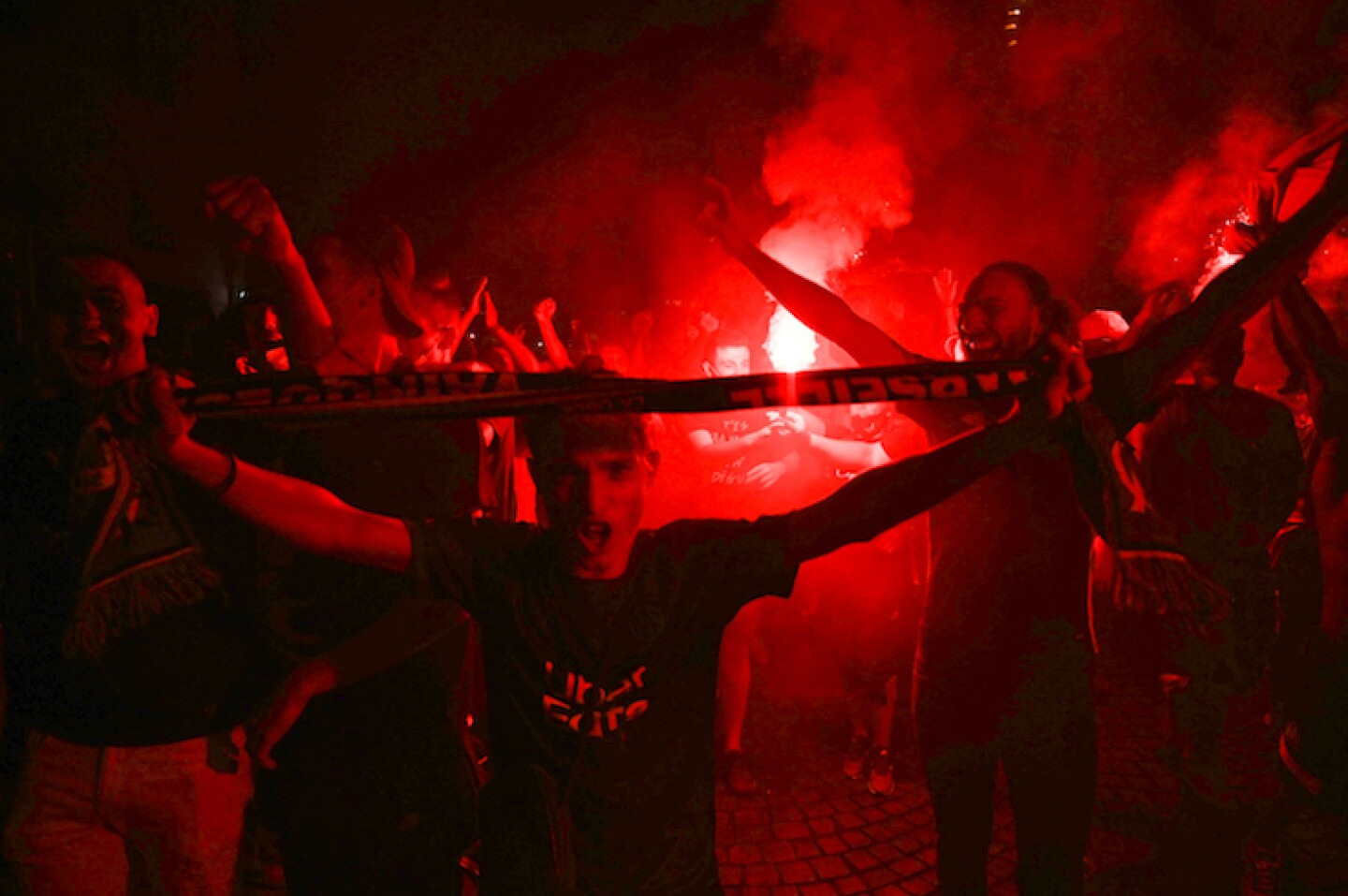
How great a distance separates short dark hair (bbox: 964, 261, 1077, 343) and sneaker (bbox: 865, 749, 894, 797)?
3.35 meters

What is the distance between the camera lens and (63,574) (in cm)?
239

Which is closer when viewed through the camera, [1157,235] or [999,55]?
[999,55]

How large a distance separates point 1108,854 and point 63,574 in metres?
5.27

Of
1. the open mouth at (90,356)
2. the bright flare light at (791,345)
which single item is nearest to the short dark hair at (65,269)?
the open mouth at (90,356)

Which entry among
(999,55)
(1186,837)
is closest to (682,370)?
(999,55)

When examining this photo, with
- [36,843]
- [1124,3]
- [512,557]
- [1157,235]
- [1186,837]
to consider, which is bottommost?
[1186,837]

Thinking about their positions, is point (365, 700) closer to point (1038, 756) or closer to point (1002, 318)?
point (1038, 756)

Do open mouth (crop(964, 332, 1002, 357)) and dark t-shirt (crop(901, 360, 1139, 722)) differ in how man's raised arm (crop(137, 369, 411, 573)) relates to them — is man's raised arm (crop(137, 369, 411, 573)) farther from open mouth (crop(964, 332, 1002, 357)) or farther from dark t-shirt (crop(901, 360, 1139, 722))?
open mouth (crop(964, 332, 1002, 357))

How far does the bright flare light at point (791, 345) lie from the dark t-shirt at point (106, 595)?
20.9 ft

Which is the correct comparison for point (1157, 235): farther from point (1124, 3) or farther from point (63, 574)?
point (63, 574)

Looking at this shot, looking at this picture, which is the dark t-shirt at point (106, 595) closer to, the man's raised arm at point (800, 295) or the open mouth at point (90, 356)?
the open mouth at point (90, 356)

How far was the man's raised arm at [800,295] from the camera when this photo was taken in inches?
123

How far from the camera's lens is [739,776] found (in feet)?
16.2

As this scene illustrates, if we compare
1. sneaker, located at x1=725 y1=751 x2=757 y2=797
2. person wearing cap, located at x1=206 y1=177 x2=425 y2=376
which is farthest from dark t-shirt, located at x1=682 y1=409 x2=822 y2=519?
person wearing cap, located at x1=206 y1=177 x2=425 y2=376
